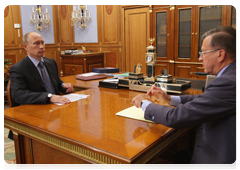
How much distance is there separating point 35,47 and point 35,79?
0.42 meters

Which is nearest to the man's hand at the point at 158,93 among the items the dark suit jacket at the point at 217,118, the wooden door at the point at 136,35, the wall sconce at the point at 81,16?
the dark suit jacket at the point at 217,118

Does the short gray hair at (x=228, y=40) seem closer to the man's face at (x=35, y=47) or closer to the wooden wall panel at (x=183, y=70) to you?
the man's face at (x=35, y=47)

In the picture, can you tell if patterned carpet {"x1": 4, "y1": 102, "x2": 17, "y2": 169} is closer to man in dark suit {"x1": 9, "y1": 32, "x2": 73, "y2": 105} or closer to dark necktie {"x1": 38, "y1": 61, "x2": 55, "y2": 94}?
man in dark suit {"x1": 9, "y1": 32, "x2": 73, "y2": 105}

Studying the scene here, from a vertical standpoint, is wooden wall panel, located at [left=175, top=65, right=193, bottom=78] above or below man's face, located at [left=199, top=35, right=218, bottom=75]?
below

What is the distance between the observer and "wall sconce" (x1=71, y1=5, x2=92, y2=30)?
7488 millimetres

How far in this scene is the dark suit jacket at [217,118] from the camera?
123cm

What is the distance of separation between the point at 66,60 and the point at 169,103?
535 centimetres

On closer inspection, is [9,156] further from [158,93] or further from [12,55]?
[12,55]

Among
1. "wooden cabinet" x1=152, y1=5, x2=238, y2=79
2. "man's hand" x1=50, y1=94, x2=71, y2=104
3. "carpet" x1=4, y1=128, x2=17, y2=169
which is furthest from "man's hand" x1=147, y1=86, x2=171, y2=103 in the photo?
"wooden cabinet" x1=152, y1=5, x2=238, y2=79

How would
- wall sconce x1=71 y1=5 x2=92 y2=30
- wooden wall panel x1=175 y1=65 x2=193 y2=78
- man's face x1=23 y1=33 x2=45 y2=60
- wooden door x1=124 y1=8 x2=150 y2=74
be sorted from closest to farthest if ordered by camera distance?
man's face x1=23 y1=33 x2=45 y2=60 → wooden wall panel x1=175 y1=65 x2=193 y2=78 → wooden door x1=124 y1=8 x2=150 y2=74 → wall sconce x1=71 y1=5 x2=92 y2=30

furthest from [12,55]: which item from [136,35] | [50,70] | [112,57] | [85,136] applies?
[85,136]

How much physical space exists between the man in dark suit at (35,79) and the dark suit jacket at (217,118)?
4.00ft

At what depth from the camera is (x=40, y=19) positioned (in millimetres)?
7637

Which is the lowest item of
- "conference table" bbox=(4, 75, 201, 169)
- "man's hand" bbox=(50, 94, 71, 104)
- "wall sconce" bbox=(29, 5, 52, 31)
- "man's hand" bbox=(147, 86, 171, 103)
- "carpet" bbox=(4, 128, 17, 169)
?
"carpet" bbox=(4, 128, 17, 169)
